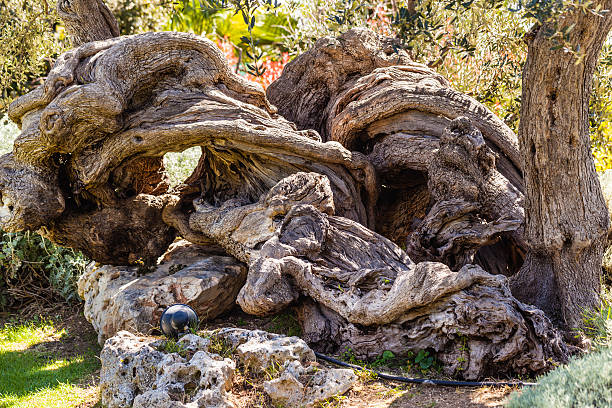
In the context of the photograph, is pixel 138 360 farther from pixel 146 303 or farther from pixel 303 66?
pixel 303 66

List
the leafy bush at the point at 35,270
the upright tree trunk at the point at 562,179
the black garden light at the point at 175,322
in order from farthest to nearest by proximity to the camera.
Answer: the leafy bush at the point at 35,270, the black garden light at the point at 175,322, the upright tree trunk at the point at 562,179

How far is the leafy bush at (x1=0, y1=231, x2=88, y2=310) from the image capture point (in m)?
8.85

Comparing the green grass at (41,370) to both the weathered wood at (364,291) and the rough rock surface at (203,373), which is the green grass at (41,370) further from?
the weathered wood at (364,291)

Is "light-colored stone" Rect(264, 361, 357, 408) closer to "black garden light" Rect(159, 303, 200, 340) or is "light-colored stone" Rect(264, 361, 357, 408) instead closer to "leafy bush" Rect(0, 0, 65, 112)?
"black garden light" Rect(159, 303, 200, 340)

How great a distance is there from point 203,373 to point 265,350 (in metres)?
0.55

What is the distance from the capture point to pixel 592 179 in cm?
542

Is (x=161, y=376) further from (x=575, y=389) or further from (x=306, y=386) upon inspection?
(x=575, y=389)

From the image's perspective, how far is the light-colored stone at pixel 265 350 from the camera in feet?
16.5

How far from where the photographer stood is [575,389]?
342 cm

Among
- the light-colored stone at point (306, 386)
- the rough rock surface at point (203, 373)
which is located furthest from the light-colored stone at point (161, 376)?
the light-colored stone at point (306, 386)

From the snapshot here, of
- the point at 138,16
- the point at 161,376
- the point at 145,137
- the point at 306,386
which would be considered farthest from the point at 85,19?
the point at 138,16

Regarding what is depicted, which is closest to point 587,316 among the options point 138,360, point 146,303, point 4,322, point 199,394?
point 199,394

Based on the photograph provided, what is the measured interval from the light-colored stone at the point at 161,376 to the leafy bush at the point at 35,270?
12.9ft

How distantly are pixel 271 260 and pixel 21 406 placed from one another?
8.45 ft
